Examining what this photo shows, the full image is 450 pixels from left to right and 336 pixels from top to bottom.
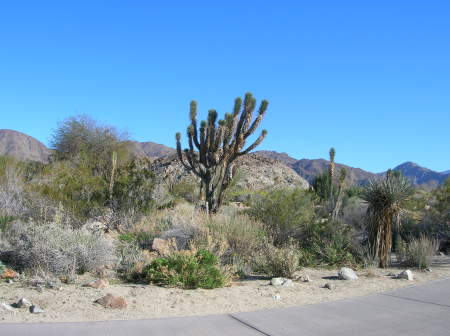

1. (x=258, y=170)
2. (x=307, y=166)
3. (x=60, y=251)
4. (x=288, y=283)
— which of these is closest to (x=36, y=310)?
(x=60, y=251)

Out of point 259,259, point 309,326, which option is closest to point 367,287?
point 259,259

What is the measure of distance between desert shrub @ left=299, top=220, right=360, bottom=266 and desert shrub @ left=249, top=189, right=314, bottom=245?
35 centimetres

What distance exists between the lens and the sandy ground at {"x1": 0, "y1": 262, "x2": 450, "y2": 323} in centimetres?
705

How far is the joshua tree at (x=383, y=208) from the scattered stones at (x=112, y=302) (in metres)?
7.25

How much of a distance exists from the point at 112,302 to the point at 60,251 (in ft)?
8.13

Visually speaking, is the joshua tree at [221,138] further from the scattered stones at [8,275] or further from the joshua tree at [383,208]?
the scattered stones at [8,275]

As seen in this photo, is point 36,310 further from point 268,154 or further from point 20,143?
point 268,154

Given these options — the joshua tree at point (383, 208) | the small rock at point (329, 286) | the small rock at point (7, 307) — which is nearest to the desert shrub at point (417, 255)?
the joshua tree at point (383, 208)

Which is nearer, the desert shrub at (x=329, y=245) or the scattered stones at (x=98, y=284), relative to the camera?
the scattered stones at (x=98, y=284)

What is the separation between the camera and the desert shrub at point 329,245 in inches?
505

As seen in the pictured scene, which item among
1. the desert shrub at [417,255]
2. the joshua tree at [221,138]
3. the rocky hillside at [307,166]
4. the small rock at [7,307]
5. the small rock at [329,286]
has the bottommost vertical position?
the small rock at [7,307]

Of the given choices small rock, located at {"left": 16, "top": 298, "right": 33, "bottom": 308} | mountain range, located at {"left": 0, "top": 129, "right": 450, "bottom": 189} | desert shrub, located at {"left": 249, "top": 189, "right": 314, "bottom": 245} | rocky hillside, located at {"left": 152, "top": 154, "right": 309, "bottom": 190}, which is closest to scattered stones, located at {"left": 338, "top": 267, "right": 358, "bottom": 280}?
desert shrub, located at {"left": 249, "top": 189, "right": 314, "bottom": 245}

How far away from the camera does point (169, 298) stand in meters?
8.11

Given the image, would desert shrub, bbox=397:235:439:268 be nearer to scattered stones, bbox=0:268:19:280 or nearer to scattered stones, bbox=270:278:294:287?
scattered stones, bbox=270:278:294:287
